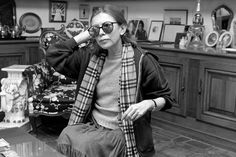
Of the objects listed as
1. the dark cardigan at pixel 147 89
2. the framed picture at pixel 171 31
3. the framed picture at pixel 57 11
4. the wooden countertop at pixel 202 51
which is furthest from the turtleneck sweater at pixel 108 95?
the framed picture at pixel 57 11

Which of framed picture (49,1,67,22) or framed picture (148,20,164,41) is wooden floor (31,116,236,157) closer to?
framed picture (148,20,164,41)

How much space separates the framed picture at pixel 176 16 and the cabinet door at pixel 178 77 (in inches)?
24.9

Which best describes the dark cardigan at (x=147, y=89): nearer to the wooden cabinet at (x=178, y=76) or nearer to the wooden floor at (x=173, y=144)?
the wooden floor at (x=173, y=144)

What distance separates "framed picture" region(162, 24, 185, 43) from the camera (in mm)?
3565

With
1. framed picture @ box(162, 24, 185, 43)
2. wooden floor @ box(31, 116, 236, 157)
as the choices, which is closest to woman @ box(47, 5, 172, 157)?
wooden floor @ box(31, 116, 236, 157)

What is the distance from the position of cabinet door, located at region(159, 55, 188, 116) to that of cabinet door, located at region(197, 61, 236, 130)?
0.60ft

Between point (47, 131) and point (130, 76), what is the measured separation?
5.88ft

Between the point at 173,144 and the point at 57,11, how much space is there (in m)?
2.59

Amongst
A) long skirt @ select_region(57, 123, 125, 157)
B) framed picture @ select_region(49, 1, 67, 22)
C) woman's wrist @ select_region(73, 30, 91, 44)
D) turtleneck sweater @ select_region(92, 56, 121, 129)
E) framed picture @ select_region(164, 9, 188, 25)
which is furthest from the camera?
framed picture @ select_region(49, 1, 67, 22)

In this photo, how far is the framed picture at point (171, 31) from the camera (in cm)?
356

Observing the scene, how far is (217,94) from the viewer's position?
278 cm

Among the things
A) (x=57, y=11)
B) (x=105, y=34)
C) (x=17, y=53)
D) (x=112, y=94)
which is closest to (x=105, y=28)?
(x=105, y=34)

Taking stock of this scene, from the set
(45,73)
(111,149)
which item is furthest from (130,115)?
(45,73)

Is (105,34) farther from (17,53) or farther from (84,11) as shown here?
→ (84,11)
